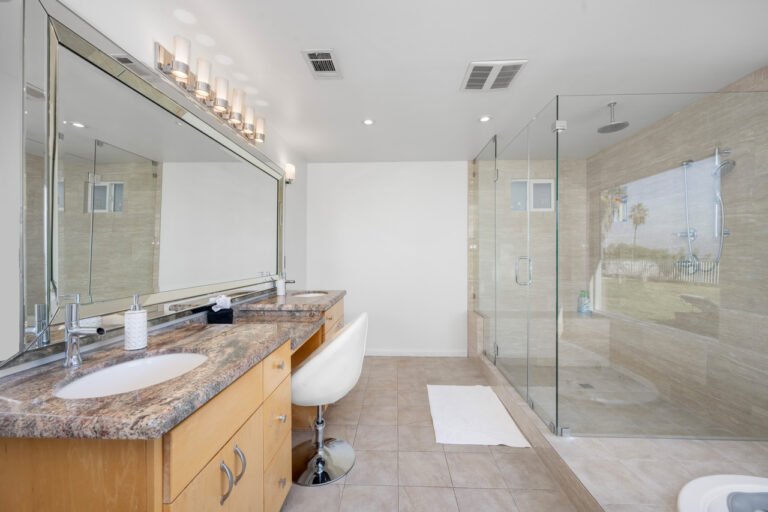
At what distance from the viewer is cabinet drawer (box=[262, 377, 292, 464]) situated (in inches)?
46.4

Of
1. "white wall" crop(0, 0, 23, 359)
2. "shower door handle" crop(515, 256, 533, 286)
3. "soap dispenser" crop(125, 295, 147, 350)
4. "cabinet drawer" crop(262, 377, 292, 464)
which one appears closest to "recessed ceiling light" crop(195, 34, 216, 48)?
"white wall" crop(0, 0, 23, 359)

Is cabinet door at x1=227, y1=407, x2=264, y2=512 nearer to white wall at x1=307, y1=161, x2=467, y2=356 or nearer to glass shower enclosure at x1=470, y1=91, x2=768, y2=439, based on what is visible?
glass shower enclosure at x1=470, y1=91, x2=768, y2=439

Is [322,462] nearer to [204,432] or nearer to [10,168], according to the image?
[204,432]

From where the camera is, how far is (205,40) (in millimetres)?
1575

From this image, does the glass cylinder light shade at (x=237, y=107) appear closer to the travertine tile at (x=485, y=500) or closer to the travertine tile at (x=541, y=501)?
the travertine tile at (x=485, y=500)

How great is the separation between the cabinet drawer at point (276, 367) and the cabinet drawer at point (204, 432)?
10 centimetres

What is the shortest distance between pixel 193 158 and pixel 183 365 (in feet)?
3.41

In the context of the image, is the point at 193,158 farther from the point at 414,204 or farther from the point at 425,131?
the point at 414,204

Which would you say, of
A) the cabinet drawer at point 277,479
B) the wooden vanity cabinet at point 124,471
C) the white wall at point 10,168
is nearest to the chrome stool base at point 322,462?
the cabinet drawer at point 277,479

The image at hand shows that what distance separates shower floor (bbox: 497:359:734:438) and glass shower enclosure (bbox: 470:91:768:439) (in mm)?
10

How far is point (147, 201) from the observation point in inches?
50.0

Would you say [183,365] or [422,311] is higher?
[183,365]

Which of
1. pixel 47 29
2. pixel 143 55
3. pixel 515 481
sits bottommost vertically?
pixel 515 481

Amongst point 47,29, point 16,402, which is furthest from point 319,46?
point 16,402
